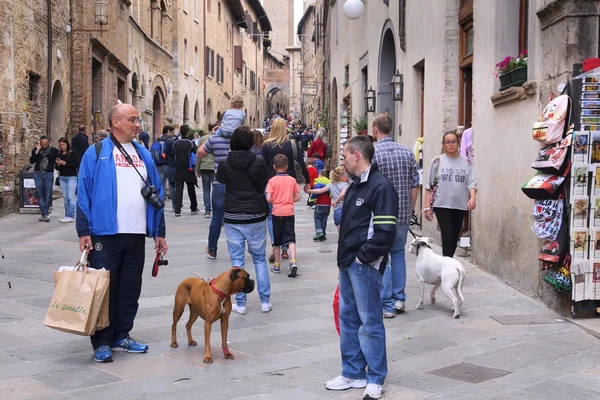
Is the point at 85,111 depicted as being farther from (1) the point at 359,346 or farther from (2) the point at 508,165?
(1) the point at 359,346

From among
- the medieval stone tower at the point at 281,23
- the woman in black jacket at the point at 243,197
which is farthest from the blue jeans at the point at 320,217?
the medieval stone tower at the point at 281,23

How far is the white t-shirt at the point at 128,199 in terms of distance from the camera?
614 cm

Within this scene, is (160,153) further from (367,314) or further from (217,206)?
(367,314)

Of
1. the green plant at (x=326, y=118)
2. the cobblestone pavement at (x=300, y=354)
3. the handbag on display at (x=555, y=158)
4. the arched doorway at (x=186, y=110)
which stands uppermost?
the arched doorway at (x=186, y=110)

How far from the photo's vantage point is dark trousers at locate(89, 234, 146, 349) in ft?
20.0

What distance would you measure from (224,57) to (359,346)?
4708cm

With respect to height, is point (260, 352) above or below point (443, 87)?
below

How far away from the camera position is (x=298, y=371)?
5.85 meters

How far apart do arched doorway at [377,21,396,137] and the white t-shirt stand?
12.1 metres

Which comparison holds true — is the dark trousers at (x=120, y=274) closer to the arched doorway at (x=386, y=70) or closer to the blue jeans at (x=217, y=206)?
the blue jeans at (x=217, y=206)

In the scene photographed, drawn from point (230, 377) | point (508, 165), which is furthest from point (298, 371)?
point (508, 165)

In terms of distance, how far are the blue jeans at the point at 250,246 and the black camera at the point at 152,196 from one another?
1525 mm

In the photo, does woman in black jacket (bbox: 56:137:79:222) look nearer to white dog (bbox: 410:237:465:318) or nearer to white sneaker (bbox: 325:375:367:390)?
white dog (bbox: 410:237:465:318)

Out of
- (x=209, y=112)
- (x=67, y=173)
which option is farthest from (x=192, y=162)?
(x=209, y=112)
